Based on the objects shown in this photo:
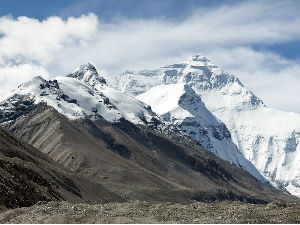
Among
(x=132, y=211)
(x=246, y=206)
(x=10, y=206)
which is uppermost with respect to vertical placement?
(x=246, y=206)

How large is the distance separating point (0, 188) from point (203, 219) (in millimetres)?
51299

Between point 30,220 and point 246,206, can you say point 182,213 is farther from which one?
point 30,220

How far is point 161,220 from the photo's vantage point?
68688 mm

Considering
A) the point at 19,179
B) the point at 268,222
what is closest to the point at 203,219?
the point at 268,222

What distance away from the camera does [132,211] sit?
Result: 74.6m

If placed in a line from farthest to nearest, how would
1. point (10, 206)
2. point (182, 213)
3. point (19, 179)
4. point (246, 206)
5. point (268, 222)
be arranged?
point (19, 179) → point (10, 206) → point (246, 206) → point (182, 213) → point (268, 222)

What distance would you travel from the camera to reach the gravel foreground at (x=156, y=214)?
68500mm

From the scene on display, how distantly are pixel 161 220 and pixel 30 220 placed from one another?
14971 millimetres

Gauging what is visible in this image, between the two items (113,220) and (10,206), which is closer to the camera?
(113,220)

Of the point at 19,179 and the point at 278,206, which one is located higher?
the point at 278,206

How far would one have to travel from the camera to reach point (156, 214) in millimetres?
73438

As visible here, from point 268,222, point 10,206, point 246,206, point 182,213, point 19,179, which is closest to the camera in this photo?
point 268,222

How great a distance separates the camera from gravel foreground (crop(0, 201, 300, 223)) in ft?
225

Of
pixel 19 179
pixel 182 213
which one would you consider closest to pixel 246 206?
pixel 182 213
